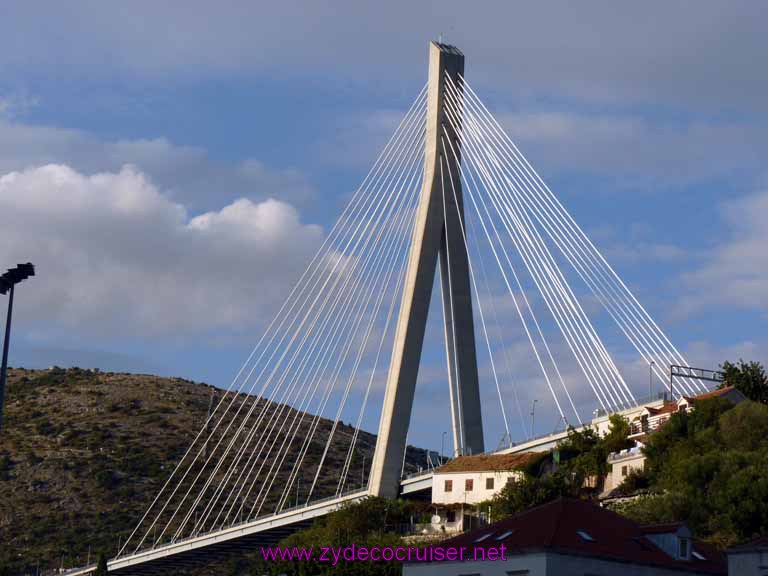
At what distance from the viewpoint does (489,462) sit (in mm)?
78125

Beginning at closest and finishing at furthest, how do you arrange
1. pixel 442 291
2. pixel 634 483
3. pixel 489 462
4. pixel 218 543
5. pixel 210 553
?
1. pixel 634 483
2. pixel 442 291
3. pixel 489 462
4. pixel 218 543
5. pixel 210 553

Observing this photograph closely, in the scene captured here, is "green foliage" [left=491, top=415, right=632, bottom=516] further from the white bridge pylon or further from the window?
the window

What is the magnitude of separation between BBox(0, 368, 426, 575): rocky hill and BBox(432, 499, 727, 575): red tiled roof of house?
179ft

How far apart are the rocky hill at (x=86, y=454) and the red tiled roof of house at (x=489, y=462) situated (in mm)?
29795

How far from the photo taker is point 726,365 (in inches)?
3278

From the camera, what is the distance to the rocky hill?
340ft

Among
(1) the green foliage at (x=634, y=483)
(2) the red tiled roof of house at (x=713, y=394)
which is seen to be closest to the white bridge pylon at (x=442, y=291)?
(1) the green foliage at (x=634, y=483)

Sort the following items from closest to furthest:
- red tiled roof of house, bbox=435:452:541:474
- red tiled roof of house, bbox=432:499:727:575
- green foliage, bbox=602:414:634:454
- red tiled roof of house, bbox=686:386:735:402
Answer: red tiled roof of house, bbox=432:499:727:575 < red tiled roof of house, bbox=686:386:735:402 < red tiled roof of house, bbox=435:452:541:474 < green foliage, bbox=602:414:634:454

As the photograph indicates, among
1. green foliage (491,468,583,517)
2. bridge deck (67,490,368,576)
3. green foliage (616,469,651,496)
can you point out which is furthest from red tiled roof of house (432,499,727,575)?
bridge deck (67,490,368,576)

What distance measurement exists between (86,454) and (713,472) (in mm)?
66369

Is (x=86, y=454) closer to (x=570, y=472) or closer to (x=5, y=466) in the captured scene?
(x=5, y=466)

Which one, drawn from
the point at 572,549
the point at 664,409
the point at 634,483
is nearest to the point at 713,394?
the point at 664,409

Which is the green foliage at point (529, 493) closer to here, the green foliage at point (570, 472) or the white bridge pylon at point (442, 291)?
the green foliage at point (570, 472)

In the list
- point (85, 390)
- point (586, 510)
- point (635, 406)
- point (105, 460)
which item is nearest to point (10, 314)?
point (586, 510)
